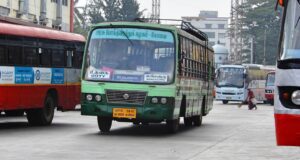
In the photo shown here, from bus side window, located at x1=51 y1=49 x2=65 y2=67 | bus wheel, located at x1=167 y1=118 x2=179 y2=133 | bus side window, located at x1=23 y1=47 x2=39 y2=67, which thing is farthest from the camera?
bus side window, located at x1=51 y1=49 x2=65 y2=67

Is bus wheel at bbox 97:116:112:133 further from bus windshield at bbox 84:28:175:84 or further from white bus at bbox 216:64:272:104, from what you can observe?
white bus at bbox 216:64:272:104

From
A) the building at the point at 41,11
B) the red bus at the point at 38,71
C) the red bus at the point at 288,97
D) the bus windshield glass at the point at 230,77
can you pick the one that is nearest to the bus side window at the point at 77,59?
the red bus at the point at 38,71

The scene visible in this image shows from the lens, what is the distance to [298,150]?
54.9 feet

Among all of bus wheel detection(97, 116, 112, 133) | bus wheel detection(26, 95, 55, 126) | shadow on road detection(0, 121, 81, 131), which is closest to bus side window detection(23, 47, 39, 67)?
bus wheel detection(26, 95, 55, 126)

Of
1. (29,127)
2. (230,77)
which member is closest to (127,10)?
(230,77)

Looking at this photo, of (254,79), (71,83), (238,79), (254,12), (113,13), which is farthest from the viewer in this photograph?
(254,12)

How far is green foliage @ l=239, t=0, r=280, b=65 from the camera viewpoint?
120 metres

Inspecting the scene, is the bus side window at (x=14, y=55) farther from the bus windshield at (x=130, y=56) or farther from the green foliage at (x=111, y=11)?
the green foliage at (x=111, y=11)

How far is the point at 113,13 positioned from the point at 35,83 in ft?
302

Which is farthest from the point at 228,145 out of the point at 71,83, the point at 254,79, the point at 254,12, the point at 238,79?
the point at 254,12

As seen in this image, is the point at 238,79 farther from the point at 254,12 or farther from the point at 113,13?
the point at 254,12

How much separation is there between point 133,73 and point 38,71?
3.50 meters

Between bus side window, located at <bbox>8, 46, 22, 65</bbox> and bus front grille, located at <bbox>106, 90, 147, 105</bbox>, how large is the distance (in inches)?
111

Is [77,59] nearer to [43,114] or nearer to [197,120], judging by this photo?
[43,114]
